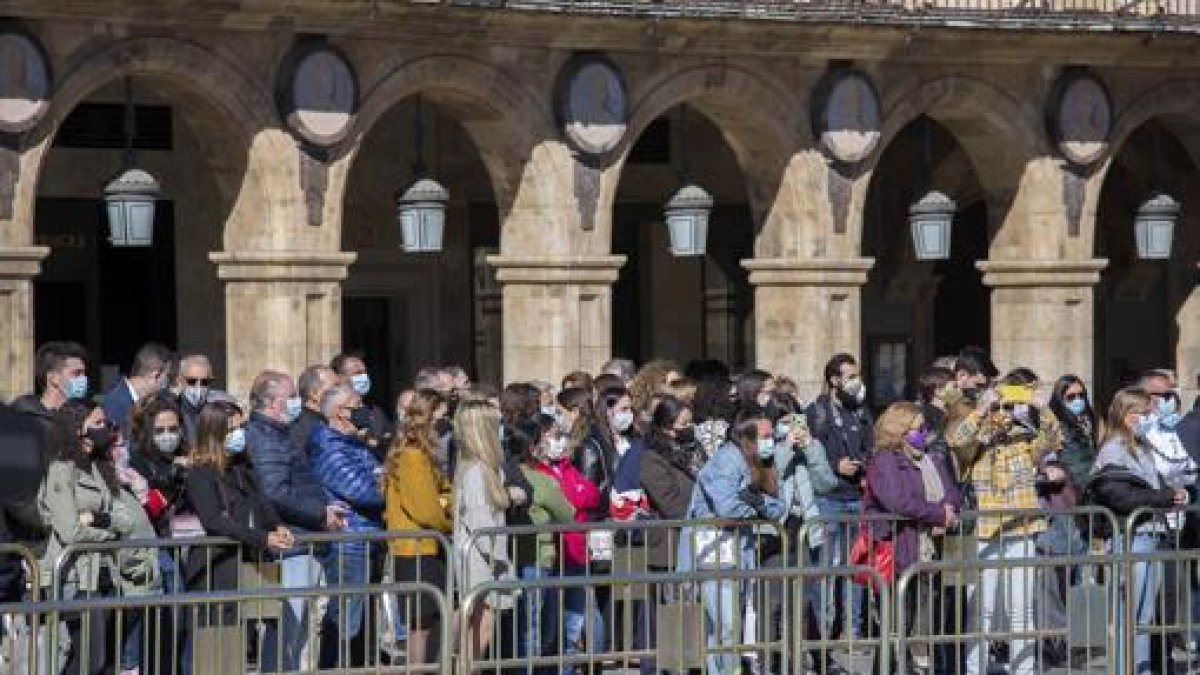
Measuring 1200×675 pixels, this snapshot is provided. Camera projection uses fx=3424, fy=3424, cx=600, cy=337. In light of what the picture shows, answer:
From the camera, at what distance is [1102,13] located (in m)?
26.3

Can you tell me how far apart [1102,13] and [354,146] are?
21.0ft

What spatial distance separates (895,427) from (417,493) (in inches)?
97.1

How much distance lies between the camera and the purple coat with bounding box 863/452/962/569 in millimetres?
16891

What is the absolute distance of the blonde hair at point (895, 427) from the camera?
17047mm

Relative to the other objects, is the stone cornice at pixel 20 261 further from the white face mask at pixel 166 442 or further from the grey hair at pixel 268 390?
the white face mask at pixel 166 442


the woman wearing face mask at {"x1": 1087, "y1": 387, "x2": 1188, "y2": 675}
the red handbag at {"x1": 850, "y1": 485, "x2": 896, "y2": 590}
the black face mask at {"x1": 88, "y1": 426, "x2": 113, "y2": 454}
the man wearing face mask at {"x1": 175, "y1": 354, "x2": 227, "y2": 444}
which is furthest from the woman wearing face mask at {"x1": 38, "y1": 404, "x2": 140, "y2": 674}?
the woman wearing face mask at {"x1": 1087, "y1": 387, "x2": 1188, "y2": 675}

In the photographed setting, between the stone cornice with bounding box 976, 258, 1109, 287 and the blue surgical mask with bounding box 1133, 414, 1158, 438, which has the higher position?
the stone cornice with bounding box 976, 258, 1109, 287

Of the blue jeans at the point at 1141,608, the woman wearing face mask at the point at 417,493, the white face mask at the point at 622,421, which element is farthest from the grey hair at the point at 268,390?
the blue jeans at the point at 1141,608

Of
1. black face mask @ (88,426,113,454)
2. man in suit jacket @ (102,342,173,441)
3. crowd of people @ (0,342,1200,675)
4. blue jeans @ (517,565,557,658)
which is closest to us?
blue jeans @ (517,565,557,658)

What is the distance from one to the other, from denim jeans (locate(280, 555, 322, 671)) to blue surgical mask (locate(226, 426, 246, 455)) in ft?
1.86

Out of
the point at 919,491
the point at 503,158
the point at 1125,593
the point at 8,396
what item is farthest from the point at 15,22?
the point at 1125,593

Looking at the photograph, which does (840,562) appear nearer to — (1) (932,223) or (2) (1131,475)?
(2) (1131,475)

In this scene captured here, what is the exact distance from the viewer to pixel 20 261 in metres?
21.6

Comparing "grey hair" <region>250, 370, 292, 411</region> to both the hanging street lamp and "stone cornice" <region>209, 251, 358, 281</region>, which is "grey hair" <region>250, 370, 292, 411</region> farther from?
the hanging street lamp
